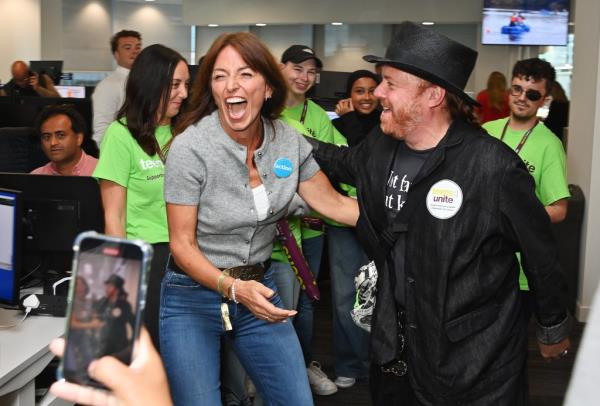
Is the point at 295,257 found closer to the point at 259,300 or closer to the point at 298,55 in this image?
the point at 259,300

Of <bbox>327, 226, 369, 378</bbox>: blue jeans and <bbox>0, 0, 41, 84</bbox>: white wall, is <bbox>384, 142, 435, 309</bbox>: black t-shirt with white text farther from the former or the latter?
<bbox>0, 0, 41, 84</bbox>: white wall

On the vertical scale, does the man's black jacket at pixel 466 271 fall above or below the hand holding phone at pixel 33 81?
below

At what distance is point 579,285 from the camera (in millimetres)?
5562

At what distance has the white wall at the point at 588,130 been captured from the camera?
5293mm

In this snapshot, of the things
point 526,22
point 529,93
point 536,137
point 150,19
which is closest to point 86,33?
point 150,19

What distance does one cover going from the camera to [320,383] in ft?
13.8

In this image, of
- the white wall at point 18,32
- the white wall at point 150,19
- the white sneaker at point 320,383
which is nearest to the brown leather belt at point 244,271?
the white sneaker at point 320,383

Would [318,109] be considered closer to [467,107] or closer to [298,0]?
[467,107]

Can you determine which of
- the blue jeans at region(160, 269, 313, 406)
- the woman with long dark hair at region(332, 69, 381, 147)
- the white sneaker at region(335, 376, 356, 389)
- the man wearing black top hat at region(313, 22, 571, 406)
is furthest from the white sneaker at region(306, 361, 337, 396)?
the blue jeans at region(160, 269, 313, 406)

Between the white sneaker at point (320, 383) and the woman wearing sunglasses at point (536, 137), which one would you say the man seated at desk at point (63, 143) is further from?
the woman wearing sunglasses at point (536, 137)

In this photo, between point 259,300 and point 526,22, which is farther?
point 526,22

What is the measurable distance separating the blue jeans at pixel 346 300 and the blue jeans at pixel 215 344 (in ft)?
5.79

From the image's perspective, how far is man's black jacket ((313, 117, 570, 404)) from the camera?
223cm

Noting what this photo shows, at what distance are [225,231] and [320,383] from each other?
2.14 meters
